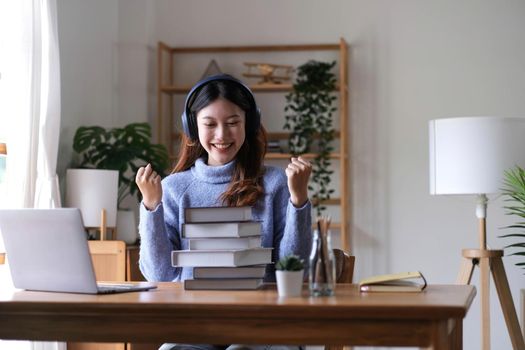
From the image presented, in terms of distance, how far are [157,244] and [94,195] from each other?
1.75 meters

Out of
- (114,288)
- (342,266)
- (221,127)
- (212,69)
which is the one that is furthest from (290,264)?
(212,69)

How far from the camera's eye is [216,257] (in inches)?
75.7

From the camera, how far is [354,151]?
525cm

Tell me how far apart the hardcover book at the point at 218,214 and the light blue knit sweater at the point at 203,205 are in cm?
27

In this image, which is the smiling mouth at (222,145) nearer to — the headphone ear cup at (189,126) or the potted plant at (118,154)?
the headphone ear cup at (189,126)

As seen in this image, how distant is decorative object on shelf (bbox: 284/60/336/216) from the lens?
502cm

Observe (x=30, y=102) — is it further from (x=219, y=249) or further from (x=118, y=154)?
(x=219, y=249)

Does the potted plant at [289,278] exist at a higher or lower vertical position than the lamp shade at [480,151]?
lower

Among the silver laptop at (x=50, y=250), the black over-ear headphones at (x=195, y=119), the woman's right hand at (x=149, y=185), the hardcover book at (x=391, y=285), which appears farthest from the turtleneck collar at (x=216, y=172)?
the hardcover book at (x=391, y=285)

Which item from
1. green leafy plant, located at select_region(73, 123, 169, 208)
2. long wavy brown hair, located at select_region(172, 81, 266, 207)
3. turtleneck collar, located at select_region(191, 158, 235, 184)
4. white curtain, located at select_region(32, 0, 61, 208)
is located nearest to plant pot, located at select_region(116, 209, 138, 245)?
green leafy plant, located at select_region(73, 123, 169, 208)

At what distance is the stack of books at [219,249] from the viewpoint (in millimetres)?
1937

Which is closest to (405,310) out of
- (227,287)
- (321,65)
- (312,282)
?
(312,282)

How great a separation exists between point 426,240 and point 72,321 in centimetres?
368

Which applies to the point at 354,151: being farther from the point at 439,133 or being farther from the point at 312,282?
the point at 312,282
